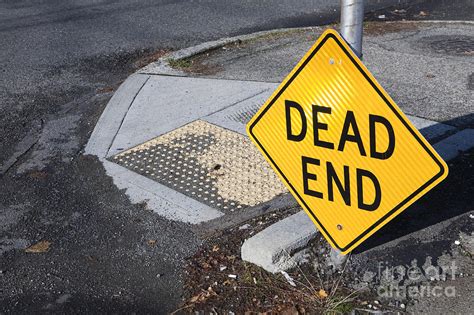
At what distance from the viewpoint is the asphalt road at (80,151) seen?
4.36m

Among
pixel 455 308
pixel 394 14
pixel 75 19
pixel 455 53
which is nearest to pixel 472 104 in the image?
pixel 455 53

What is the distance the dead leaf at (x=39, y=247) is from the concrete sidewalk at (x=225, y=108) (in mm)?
808

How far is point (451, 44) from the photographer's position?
28.7 ft

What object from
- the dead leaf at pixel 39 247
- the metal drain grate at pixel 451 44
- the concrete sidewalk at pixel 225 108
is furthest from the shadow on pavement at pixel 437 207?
the metal drain grate at pixel 451 44

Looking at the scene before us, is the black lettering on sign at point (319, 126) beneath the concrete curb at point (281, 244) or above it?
above

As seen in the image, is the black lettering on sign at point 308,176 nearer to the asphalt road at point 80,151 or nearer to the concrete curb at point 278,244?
the concrete curb at point 278,244

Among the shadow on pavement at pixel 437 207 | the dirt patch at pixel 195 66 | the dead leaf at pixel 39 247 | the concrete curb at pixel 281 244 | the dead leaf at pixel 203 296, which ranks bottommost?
the dead leaf at pixel 39 247

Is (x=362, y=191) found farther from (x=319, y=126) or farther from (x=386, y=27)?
(x=386, y=27)

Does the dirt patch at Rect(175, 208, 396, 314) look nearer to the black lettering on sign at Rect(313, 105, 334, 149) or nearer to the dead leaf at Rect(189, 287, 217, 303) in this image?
the dead leaf at Rect(189, 287, 217, 303)

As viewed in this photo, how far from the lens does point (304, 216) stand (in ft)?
15.1

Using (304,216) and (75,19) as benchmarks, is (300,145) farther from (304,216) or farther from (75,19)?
(75,19)

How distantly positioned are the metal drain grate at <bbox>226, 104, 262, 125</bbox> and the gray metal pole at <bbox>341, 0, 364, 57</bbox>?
2.85m

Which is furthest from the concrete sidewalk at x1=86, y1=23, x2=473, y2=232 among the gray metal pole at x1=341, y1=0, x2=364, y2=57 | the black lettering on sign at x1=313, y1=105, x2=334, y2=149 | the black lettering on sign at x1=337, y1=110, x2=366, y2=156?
the gray metal pole at x1=341, y1=0, x2=364, y2=57

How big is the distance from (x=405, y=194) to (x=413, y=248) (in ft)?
3.27
